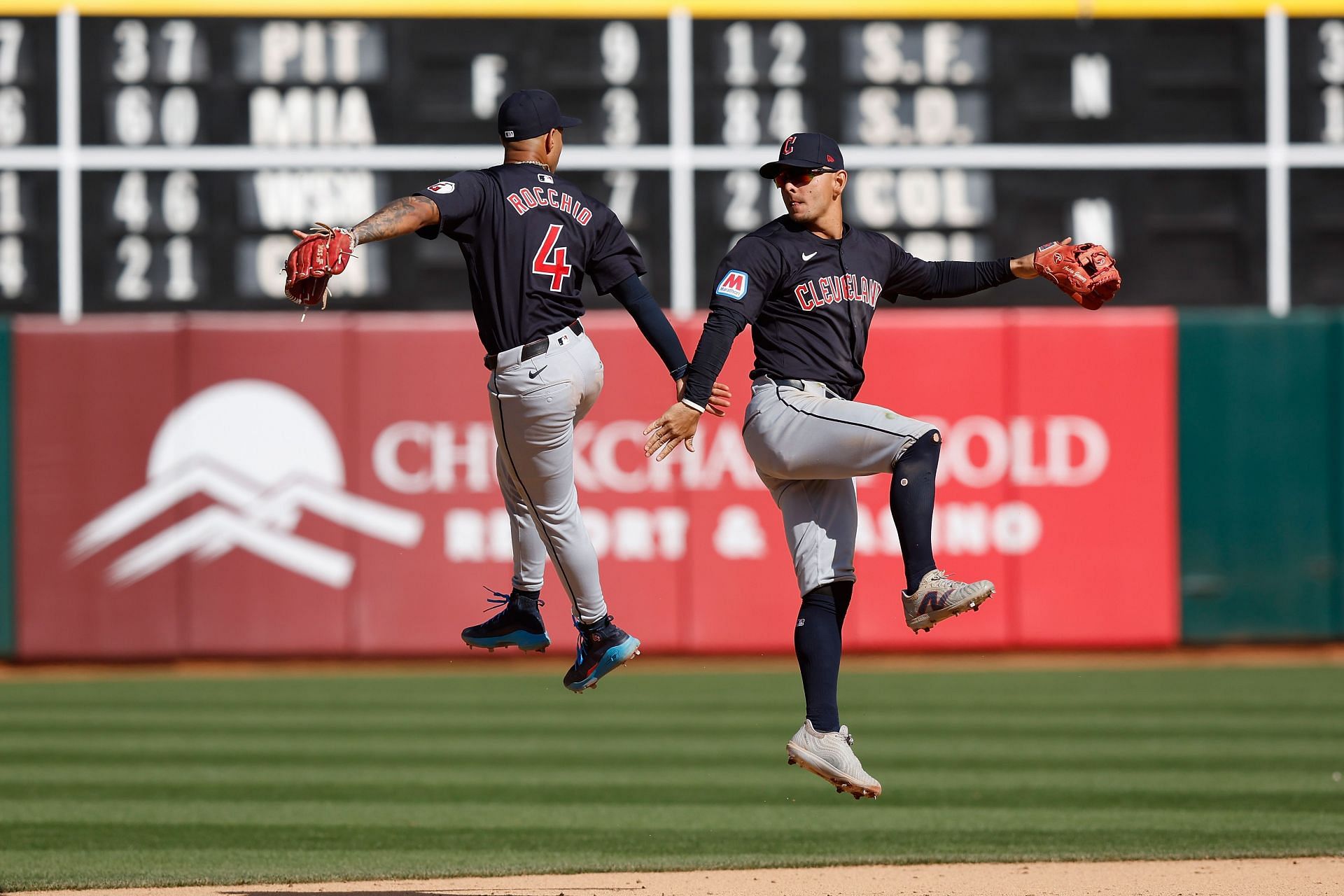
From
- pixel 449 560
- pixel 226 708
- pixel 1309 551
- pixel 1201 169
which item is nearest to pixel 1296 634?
pixel 1309 551

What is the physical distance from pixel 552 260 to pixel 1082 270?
58.5 inches

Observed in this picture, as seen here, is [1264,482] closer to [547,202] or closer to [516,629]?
[516,629]

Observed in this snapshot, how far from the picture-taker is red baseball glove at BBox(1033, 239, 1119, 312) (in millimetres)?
5059

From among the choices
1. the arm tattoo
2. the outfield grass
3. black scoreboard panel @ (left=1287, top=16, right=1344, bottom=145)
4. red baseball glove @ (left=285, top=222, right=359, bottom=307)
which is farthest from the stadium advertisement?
red baseball glove @ (left=285, top=222, right=359, bottom=307)

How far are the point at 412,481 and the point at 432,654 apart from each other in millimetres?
1061

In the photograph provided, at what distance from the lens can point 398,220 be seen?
4625 millimetres

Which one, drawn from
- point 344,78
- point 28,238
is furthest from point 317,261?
point 28,238

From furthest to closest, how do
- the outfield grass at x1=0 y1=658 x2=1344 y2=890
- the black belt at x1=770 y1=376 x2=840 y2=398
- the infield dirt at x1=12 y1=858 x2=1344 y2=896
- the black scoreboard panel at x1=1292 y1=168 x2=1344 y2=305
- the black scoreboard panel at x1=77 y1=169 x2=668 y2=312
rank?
the black scoreboard panel at x1=1292 y1=168 x2=1344 y2=305, the black scoreboard panel at x1=77 y1=169 x2=668 y2=312, the outfield grass at x1=0 y1=658 x2=1344 y2=890, the infield dirt at x1=12 y1=858 x2=1344 y2=896, the black belt at x1=770 y1=376 x2=840 y2=398

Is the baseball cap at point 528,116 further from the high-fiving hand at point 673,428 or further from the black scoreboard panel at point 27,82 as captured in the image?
the black scoreboard panel at point 27,82

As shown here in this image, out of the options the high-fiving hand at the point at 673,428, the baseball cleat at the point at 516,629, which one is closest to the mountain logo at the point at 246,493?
the baseball cleat at the point at 516,629

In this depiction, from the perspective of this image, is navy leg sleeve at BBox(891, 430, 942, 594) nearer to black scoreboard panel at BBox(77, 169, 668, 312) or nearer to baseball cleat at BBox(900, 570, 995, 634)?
baseball cleat at BBox(900, 570, 995, 634)

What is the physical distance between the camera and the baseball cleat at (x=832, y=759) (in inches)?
191

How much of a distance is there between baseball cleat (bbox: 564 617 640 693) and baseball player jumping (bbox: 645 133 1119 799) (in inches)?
19.7

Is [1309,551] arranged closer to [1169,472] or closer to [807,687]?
[1169,472]
